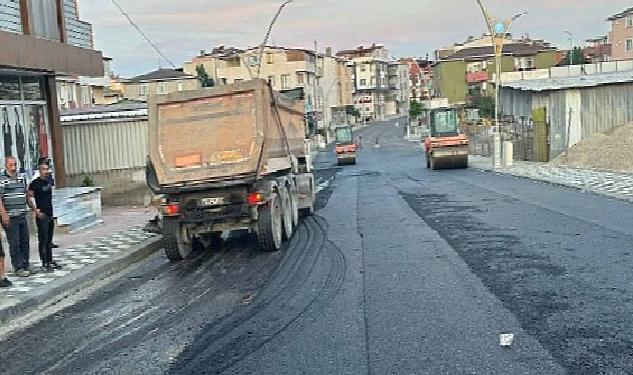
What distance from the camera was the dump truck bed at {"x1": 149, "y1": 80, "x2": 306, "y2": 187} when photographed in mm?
13547

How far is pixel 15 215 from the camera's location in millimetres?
11750

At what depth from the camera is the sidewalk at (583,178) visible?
21.7 metres

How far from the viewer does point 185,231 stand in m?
13.9

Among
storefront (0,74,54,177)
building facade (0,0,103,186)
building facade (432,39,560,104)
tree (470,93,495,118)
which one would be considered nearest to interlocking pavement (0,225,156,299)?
storefront (0,74,54,177)

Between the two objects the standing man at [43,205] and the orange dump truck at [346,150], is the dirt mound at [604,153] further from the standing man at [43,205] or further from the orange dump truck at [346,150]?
the standing man at [43,205]

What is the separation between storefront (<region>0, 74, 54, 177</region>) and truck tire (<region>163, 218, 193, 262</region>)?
6.98 m

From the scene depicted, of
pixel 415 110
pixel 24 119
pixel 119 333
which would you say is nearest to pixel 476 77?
pixel 415 110

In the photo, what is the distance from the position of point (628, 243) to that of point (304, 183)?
28.5 feet

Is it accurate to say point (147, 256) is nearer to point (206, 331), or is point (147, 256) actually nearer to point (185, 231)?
point (185, 231)

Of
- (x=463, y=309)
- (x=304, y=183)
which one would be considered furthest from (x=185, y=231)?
(x=463, y=309)

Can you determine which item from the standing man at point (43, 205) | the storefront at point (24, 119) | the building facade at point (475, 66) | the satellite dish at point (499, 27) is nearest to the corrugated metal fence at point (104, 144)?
the storefront at point (24, 119)

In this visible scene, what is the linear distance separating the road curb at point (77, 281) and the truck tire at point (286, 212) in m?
2.68

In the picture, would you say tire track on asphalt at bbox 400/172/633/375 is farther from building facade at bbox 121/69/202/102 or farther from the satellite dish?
building facade at bbox 121/69/202/102

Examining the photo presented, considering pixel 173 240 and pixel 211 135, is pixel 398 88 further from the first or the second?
pixel 173 240
